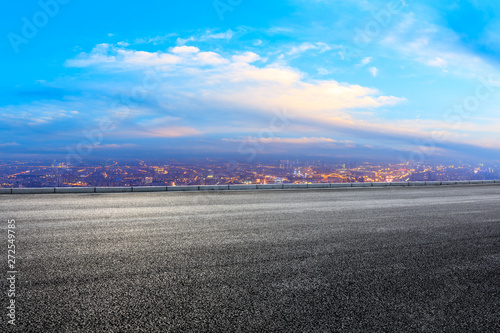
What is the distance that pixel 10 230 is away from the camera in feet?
19.3

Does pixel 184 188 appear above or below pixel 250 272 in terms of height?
above

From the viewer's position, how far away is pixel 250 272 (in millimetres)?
→ 3979

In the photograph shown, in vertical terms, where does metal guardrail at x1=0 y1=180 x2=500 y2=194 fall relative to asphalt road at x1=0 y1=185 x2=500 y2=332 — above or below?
above

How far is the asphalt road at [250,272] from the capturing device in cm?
288

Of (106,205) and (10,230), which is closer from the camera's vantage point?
(10,230)

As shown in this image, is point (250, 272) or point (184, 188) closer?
point (250, 272)

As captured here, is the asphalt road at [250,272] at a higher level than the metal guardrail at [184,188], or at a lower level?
lower

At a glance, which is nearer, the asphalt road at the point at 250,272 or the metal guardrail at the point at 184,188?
the asphalt road at the point at 250,272

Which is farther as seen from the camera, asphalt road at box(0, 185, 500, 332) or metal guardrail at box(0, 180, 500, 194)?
metal guardrail at box(0, 180, 500, 194)

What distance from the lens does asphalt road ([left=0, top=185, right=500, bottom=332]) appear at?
2.88 m

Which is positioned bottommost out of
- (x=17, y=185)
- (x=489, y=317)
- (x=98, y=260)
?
(x=489, y=317)

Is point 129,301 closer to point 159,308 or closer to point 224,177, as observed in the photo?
point 159,308

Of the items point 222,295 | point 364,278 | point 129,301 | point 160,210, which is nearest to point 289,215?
point 160,210

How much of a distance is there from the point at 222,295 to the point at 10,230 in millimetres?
5008
